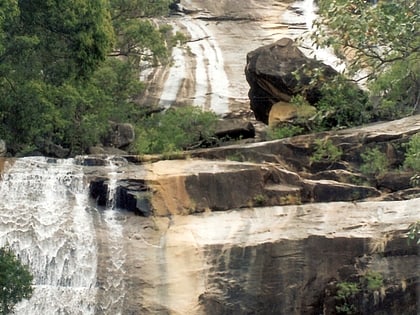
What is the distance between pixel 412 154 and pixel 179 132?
7342 mm

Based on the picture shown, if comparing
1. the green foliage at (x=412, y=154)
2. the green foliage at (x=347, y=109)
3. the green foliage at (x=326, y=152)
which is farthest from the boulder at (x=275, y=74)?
the green foliage at (x=412, y=154)

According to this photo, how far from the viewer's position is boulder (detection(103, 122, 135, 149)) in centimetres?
2502

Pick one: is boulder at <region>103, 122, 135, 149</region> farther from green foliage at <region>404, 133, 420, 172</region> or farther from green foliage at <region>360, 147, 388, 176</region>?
green foliage at <region>404, 133, 420, 172</region>

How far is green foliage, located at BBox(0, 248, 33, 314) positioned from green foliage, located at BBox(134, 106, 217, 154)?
8689mm

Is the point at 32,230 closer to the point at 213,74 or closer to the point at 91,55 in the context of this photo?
the point at 91,55

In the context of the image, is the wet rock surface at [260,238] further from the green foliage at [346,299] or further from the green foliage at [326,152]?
the green foliage at [326,152]

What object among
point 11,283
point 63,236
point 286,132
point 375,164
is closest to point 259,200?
point 375,164

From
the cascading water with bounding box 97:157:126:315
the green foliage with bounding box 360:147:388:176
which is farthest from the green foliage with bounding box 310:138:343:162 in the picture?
the cascading water with bounding box 97:157:126:315

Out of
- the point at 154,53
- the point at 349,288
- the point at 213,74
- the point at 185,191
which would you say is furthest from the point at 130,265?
the point at 213,74

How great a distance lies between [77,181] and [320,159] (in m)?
5.79

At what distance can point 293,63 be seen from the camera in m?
24.8

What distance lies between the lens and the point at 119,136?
82.9ft

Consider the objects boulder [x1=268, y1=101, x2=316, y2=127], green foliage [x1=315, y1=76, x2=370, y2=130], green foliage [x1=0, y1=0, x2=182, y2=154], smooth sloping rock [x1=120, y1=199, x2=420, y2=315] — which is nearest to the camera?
smooth sloping rock [x1=120, y1=199, x2=420, y2=315]

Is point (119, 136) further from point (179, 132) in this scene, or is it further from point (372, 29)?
point (372, 29)
